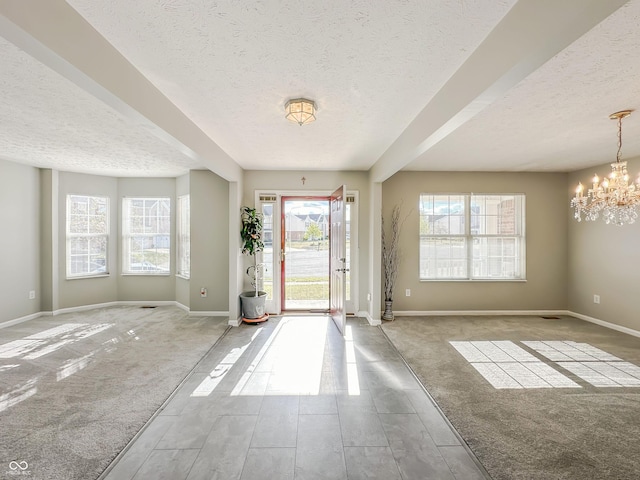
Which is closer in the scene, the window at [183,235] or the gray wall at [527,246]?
the gray wall at [527,246]

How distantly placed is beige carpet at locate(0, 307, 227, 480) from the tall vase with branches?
2.64 m

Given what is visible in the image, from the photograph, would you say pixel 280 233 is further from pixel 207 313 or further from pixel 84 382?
pixel 84 382

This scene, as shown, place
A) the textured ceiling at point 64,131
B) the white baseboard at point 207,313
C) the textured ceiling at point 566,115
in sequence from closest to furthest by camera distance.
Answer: the textured ceiling at point 566,115, the textured ceiling at point 64,131, the white baseboard at point 207,313

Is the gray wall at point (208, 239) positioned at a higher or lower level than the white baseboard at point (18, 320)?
higher

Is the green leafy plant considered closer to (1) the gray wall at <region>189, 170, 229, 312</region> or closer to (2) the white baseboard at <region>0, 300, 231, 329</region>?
(1) the gray wall at <region>189, 170, 229, 312</region>

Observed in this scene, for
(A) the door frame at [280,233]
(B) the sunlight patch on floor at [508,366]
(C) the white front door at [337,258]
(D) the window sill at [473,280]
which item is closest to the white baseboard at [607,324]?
(D) the window sill at [473,280]

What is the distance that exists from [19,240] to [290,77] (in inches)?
211

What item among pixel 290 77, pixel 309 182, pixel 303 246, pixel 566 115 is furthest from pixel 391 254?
pixel 290 77

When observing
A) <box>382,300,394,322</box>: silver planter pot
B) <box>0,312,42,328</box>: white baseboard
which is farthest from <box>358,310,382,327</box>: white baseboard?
<box>0,312,42,328</box>: white baseboard

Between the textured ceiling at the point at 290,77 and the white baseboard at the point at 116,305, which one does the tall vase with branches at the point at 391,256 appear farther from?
the white baseboard at the point at 116,305

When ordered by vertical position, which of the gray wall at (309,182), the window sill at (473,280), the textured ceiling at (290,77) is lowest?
the window sill at (473,280)

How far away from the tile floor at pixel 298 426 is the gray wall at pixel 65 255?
361 cm

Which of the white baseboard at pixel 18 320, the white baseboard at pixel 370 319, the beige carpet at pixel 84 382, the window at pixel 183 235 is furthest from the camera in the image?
the window at pixel 183 235

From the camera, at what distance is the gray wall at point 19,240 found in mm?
4469
